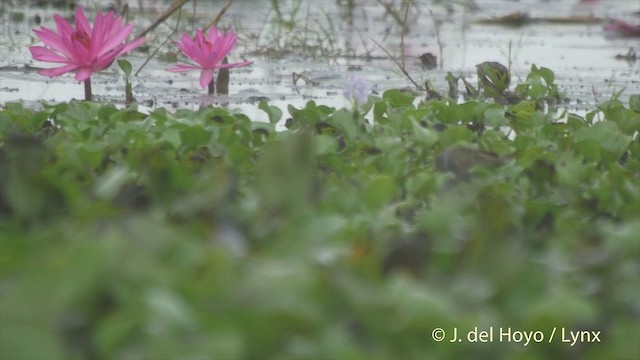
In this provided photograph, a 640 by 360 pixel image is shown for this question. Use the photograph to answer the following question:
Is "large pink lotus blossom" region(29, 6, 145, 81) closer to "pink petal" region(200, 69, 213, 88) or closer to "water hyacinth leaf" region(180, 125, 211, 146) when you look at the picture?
"pink petal" region(200, 69, 213, 88)

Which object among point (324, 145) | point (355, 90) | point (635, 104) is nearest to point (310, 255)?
point (324, 145)

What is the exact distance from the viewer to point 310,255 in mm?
1461

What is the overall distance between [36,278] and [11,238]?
0.31m

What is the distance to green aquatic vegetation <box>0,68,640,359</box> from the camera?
1227 millimetres

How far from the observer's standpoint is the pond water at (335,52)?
15.0 ft

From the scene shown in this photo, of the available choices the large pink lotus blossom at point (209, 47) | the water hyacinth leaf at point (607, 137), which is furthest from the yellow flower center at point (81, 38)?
the water hyacinth leaf at point (607, 137)

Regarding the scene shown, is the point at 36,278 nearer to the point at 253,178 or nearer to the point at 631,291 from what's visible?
the point at 631,291

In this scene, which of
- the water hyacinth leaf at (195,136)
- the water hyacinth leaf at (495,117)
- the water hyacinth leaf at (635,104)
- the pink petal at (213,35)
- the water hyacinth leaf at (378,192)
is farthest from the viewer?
the pink petal at (213,35)

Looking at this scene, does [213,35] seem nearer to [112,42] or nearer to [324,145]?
[112,42]

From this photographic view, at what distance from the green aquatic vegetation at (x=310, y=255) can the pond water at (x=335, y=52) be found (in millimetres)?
1806

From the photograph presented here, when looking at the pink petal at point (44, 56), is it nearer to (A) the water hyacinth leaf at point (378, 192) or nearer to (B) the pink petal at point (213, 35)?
(B) the pink petal at point (213, 35)

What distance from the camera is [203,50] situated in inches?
142

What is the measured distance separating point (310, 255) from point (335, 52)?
4.31 metres

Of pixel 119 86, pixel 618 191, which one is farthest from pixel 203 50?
pixel 618 191
